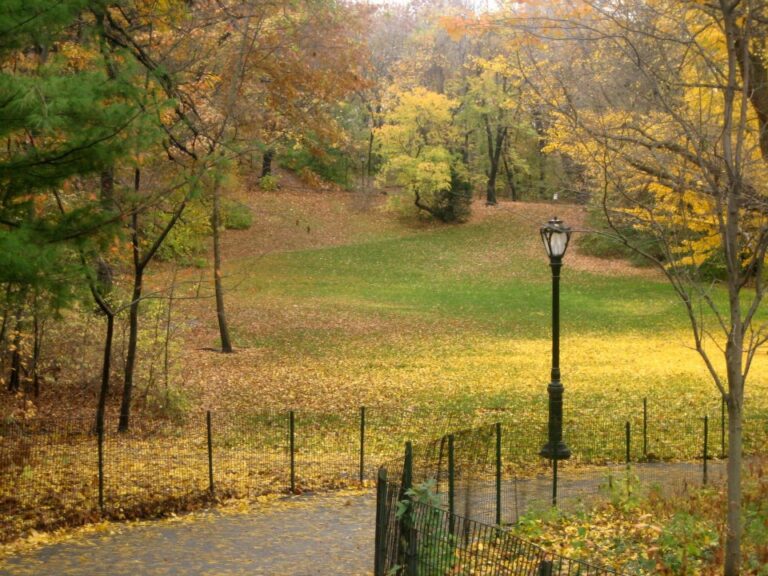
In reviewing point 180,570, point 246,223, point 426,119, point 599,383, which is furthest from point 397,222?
point 180,570

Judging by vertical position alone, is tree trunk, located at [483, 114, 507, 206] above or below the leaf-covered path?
above

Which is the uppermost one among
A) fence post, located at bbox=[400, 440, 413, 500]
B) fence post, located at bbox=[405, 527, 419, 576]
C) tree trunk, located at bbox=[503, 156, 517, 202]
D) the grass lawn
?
tree trunk, located at bbox=[503, 156, 517, 202]

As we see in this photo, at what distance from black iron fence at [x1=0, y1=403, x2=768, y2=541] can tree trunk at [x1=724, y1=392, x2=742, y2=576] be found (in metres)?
2.95

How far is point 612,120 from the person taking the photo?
1377 centimetres

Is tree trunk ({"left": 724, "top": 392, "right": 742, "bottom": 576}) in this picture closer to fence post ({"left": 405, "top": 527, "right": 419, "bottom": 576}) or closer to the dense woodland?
the dense woodland

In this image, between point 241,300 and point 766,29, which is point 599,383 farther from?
point 241,300

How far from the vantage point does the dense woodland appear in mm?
8805

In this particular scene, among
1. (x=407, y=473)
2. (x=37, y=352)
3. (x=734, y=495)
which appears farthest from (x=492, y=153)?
(x=734, y=495)

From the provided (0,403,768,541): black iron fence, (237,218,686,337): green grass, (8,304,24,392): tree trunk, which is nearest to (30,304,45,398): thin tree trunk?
(8,304,24,392): tree trunk

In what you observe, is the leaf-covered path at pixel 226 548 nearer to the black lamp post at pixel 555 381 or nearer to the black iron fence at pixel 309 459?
the black iron fence at pixel 309 459

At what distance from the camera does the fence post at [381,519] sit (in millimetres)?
7691

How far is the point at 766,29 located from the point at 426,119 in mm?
51871

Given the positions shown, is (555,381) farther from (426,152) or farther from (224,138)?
(426,152)

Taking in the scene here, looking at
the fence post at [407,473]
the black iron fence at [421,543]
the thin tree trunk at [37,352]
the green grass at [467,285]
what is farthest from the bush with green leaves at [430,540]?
the green grass at [467,285]
